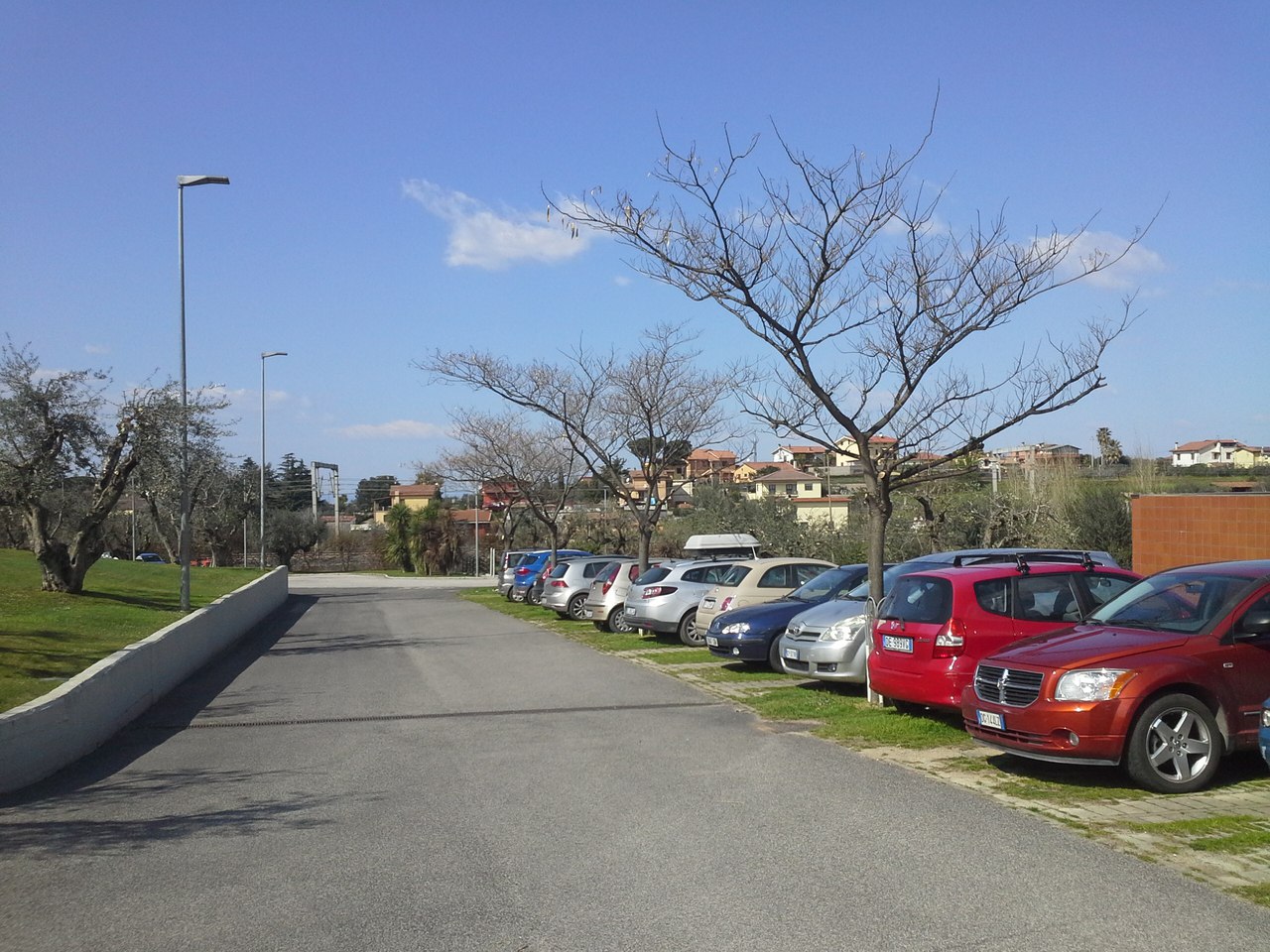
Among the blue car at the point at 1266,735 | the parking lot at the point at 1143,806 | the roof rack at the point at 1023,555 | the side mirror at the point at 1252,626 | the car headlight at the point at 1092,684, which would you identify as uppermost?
the roof rack at the point at 1023,555

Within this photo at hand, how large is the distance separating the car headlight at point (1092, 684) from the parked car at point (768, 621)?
279 inches

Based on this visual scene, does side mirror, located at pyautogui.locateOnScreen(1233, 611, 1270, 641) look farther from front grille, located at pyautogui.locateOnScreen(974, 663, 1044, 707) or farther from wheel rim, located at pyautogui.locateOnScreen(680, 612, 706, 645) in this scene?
wheel rim, located at pyautogui.locateOnScreen(680, 612, 706, 645)

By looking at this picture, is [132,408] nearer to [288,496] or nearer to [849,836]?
[849,836]

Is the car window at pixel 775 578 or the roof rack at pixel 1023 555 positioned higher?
the roof rack at pixel 1023 555

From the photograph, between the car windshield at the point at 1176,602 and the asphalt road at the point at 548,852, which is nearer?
the asphalt road at the point at 548,852

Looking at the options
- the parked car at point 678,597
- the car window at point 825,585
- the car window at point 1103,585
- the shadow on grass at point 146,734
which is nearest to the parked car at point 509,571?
the shadow on grass at point 146,734

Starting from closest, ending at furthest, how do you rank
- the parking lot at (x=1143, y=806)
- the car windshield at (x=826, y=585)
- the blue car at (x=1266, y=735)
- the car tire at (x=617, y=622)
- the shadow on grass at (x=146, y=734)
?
the parking lot at (x=1143, y=806) → the blue car at (x=1266, y=735) → the shadow on grass at (x=146, y=734) → the car windshield at (x=826, y=585) → the car tire at (x=617, y=622)

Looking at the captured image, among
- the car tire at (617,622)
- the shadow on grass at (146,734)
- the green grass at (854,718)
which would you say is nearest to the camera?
the shadow on grass at (146,734)

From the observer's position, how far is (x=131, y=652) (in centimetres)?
1280

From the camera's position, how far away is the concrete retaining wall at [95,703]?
8.95 metres

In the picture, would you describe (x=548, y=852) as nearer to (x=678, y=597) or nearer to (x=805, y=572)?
(x=805, y=572)

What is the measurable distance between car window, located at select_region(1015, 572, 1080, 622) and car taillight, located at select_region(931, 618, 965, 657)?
2.11ft

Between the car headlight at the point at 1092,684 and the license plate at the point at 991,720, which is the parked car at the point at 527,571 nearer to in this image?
the license plate at the point at 991,720

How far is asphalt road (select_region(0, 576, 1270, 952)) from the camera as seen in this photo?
17.6ft
